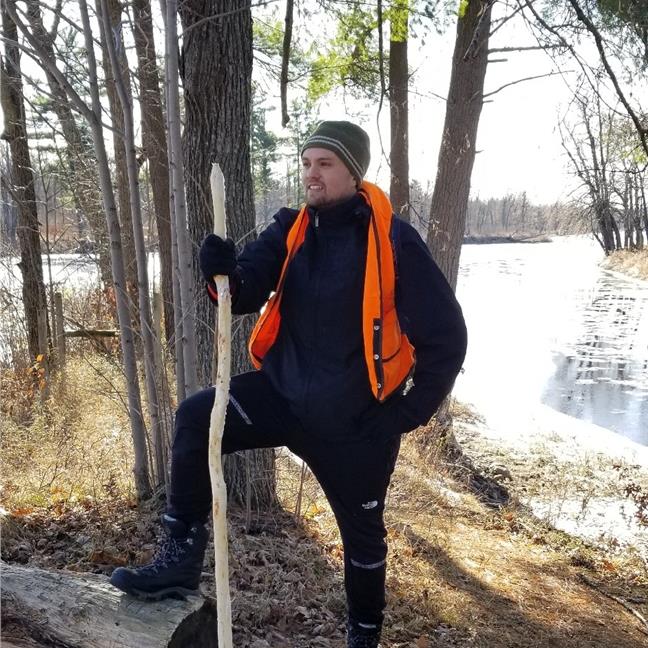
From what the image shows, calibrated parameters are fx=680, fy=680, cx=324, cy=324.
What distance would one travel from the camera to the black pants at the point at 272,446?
2.71 meters

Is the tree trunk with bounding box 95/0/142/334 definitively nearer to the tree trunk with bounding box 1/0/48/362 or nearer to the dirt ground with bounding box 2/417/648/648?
the tree trunk with bounding box 1/0/48/362

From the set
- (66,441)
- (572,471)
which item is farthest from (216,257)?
(572,471)

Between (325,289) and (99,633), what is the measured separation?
1578 mm

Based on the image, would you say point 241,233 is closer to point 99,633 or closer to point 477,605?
point 99,633

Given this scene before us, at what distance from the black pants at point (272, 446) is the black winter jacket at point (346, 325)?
7cm

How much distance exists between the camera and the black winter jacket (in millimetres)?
2623

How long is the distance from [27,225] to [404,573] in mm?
7985

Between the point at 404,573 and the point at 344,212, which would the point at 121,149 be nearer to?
the point at 404,573

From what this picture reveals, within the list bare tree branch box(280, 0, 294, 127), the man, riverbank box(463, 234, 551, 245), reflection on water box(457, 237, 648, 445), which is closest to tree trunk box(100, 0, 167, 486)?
bare tree branch box(280, 0, 294, 127)

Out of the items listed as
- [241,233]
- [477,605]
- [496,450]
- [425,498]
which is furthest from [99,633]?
[496,450]

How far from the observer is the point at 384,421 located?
106 inches

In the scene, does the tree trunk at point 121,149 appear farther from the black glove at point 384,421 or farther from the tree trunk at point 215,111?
the black glove at point 384,421

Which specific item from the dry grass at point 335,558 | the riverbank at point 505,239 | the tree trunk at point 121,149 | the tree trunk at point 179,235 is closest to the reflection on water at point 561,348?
the dry grass at point 335,558

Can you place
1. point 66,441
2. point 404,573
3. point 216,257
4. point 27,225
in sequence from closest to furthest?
point 216,257
point 404,573
point 66,441
point 27,225
